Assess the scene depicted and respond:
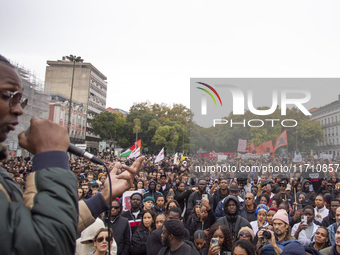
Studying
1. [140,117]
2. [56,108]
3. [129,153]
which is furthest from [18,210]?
[140,117]

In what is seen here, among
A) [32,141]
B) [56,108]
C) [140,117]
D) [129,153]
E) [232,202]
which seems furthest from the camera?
[140,117]

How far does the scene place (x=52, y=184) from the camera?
111 cm

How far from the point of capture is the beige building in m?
66.0

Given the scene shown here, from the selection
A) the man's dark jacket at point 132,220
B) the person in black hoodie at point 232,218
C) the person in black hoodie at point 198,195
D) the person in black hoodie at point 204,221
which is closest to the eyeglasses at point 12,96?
the person in black hoodie at point 232,218

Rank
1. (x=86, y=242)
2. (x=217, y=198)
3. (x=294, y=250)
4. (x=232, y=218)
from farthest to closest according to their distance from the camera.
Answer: (x=217, y=198)
(x=232, y=218)
(x=86, y=242)
(x=294, y=250)

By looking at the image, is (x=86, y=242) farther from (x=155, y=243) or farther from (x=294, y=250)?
(x=294, y=250)

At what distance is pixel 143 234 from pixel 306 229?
2891 millimetres

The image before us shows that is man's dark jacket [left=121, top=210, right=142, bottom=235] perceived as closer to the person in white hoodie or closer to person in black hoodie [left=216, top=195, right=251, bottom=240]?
person in black hoodie [left=216, top=195, right=251, bottom=240]

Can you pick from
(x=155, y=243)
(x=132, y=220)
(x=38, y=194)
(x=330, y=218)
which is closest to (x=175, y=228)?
(x=155, y=243)

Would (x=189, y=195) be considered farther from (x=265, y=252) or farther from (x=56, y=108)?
(x=56, y=108)

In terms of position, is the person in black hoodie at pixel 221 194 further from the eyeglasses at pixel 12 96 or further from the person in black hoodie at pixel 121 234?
the eyeglasses at pixel 12 96

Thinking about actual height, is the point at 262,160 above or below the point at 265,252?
above

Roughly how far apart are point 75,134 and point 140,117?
13.4 metres

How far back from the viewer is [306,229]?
227 inches
